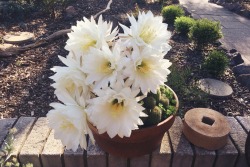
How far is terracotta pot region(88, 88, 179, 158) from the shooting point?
1.76m

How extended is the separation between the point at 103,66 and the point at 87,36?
0.70 feet

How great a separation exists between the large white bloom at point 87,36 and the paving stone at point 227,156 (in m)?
1.25

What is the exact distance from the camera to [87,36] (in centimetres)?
148

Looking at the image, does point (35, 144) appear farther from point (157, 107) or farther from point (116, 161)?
point (157, 107)

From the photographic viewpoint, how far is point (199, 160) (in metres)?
2.08

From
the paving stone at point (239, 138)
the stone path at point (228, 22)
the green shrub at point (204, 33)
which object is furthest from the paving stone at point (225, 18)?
the paving stone at point (239, 138)

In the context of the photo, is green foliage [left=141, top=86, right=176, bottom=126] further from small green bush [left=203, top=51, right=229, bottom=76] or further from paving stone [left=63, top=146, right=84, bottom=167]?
small green bush [left=203, top=51, right=229, bottom=76]

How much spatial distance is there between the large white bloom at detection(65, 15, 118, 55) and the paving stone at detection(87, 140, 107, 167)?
2.80ft


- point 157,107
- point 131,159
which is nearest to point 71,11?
point 131,159

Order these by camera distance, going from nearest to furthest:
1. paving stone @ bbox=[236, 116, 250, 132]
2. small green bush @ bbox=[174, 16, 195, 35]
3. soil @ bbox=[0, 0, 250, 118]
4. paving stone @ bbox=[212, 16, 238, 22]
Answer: paving stone @ bbox=[236, 116, 250, 132] < soil @ bbox=[0, 0, 250, 118] < small green bush @ bbox=[174, 16, 195, 35] < paving stone @ bbox=[212, 16, 238, 22]

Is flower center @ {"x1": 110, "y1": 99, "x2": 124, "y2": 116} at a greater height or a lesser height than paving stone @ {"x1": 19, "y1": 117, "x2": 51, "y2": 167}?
greater

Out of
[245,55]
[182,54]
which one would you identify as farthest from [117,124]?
[245,55]

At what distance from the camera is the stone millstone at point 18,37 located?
4.05 metres

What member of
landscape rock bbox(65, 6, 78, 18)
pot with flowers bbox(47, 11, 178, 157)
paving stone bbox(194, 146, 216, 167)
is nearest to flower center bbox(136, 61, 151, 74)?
pot with flowers bbox(47, 11, 178, 157)
